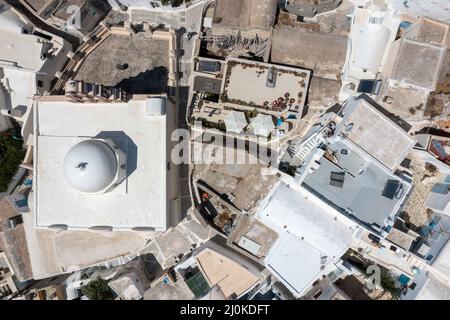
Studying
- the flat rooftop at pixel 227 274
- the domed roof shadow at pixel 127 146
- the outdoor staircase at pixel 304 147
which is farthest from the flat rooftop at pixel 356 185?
the domed roof shadow at pixel 127 146

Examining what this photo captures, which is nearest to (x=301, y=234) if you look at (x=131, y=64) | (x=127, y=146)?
(x=127, y=146)

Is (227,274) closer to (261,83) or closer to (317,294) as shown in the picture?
(317,294)

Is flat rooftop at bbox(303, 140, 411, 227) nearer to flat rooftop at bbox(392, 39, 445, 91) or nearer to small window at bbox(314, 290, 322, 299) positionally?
flat rooftop at bbox(392, 39, 445, 91)

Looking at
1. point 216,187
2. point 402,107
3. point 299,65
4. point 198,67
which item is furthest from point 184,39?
point 402,107

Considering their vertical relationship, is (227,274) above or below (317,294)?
above

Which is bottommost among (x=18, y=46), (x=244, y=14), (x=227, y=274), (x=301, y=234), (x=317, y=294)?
(x=317, y=294)

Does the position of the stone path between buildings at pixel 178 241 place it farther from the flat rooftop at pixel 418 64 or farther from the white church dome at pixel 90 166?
the flat rooftop at pixel 418 64

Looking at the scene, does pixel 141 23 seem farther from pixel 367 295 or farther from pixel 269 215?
pixel 367 295

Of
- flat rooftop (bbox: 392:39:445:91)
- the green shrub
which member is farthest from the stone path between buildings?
flat rooftop (bbox: 392:39:445:91)
